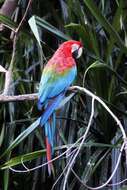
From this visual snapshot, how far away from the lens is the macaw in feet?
6.36

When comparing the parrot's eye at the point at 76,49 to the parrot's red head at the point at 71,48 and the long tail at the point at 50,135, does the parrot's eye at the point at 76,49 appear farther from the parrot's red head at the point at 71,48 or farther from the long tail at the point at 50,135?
the long tail at the point at 50,135

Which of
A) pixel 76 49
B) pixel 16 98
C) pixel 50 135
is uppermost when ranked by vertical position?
pixel 76 49

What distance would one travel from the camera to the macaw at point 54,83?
6.36 feet

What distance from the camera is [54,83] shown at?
2.02 metres

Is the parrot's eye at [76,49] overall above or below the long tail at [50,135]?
above

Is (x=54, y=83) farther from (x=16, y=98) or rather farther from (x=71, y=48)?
(x=16, y=98)

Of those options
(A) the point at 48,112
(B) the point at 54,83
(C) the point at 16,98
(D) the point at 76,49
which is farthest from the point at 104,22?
(C) the point at 16,98

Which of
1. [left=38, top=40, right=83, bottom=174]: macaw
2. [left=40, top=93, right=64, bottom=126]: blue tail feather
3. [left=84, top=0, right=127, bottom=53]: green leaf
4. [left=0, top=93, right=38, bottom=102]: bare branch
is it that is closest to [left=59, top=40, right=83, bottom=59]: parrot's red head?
[left=38, top=40, right=83, bottom=174]: macaw

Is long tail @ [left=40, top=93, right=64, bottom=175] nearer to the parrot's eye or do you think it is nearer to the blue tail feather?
the blue tail feather

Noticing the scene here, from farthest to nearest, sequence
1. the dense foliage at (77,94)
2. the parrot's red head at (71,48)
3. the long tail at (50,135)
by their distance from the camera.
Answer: the dense foliage at (77,94) < the parrot's red head at (71,48) < the long tail at (50,135)

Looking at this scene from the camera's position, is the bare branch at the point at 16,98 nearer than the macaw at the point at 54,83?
Yes

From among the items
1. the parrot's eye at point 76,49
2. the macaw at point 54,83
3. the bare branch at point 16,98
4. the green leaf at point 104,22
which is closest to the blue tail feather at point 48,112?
the macaw at point 54,83

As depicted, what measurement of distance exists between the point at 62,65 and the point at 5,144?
71 centimetres

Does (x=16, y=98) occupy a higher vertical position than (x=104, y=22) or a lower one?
lower
